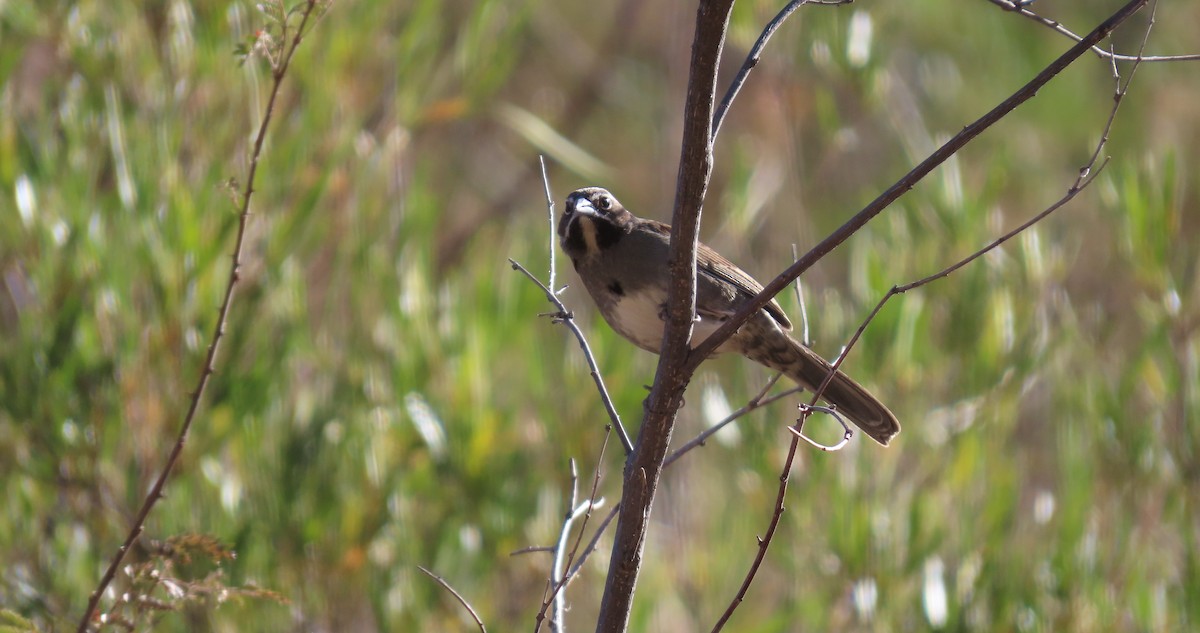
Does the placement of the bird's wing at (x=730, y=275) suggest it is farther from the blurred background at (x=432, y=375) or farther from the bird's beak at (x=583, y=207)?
the blurred background at (x=432, y=375)

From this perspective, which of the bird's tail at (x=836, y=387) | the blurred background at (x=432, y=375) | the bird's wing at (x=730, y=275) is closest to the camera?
the bird's wing at (x=730, y=275)

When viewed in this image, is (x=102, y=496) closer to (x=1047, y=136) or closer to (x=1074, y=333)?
(x=1074, y=333)

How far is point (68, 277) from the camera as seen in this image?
194 inches

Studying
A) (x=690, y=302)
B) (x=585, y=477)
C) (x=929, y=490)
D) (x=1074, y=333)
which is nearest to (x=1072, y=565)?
(x=929, y=490)

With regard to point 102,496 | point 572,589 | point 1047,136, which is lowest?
point 102,496

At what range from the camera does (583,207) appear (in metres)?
4.28

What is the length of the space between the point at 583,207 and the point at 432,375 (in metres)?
1.69

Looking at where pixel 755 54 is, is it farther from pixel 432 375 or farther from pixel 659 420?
pixel 432 375

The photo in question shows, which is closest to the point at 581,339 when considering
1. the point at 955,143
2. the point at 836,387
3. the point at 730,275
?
the point at 955,143

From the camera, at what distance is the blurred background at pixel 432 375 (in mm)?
4961

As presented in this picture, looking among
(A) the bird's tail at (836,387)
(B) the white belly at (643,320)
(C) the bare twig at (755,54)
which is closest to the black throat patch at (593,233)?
(B) the white belly at (643,320)

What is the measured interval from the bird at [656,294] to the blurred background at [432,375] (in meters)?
1.19

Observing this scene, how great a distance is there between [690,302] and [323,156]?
3.35 meters

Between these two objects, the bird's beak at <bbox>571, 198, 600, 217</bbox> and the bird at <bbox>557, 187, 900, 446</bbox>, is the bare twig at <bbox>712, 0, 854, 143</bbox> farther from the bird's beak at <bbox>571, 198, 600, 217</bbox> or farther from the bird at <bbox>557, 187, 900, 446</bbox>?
the bird's beak at <bbox>571, 198, 600, 217</bbox>
